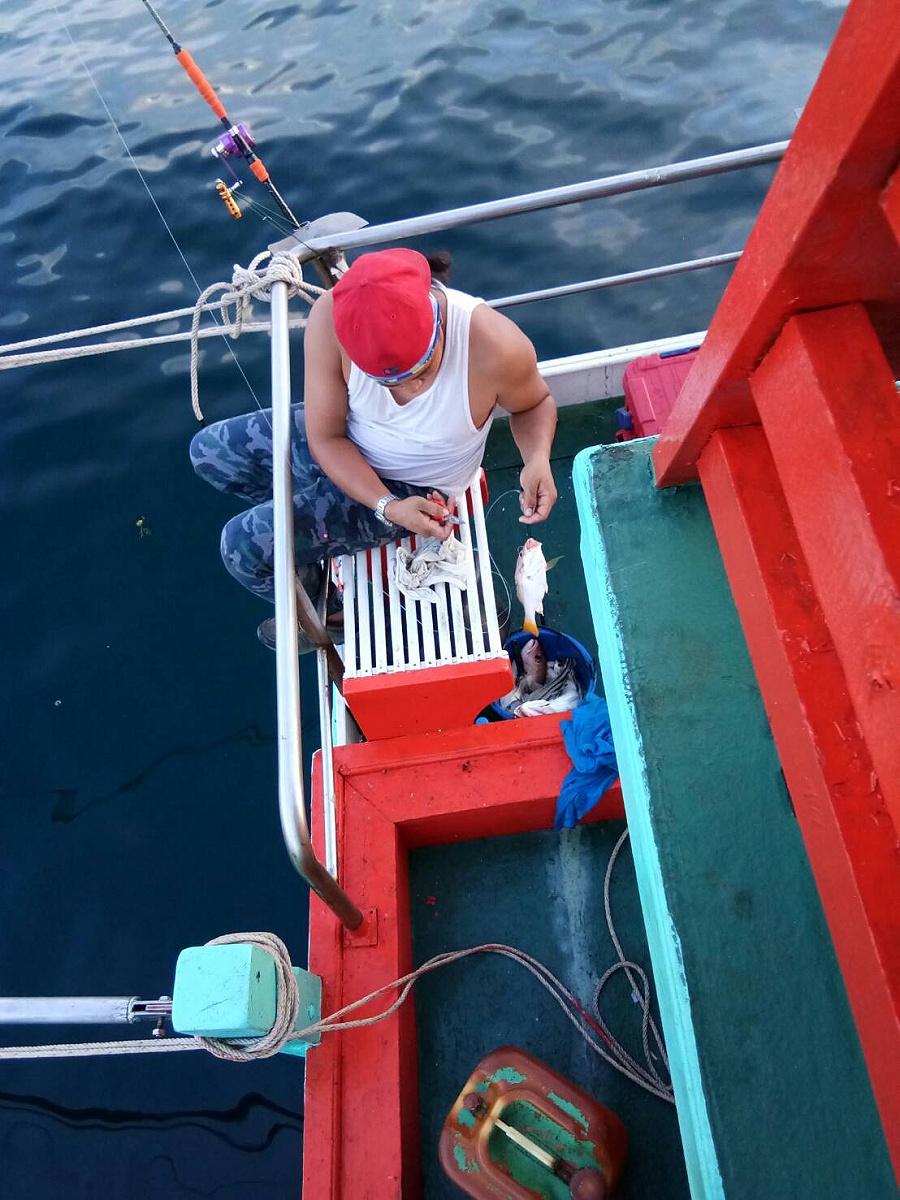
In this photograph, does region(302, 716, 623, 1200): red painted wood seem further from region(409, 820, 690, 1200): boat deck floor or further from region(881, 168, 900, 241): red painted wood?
region(881, 168, 900, 241): red painted wood

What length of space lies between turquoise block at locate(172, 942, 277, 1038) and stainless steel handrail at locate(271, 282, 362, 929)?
0.24 metres

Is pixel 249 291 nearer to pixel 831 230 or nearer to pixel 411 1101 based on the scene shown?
pixel 831 230

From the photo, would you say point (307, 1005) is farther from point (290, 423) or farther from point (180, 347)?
point (180, 347)

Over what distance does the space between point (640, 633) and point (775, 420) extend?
0.69 metres

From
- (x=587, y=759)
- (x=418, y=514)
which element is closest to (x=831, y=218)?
(x=418, y=514)

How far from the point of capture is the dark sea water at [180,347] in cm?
307

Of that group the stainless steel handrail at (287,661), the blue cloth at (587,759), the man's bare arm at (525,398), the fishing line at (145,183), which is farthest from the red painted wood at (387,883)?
the fishing line at (145,183)

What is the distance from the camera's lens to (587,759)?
2.50 m

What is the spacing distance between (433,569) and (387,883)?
109cm

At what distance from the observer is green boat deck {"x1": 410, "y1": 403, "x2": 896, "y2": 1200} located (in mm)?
1339

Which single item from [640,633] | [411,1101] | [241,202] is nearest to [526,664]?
[640,633]

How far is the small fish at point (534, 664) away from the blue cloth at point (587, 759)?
395 millimetres

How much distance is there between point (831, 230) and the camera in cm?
94

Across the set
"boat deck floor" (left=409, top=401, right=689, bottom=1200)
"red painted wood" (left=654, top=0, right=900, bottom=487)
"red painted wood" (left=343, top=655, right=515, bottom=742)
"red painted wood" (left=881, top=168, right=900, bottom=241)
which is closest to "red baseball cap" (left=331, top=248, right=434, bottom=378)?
"red painted wood" (left=654, top=0, right=900, bottom=487)
